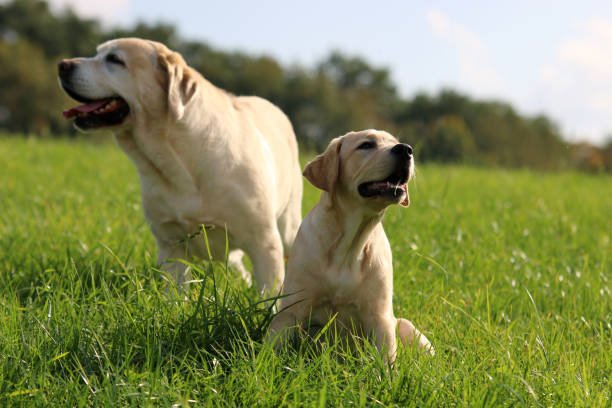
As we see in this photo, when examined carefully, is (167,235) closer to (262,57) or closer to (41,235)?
(41,235)

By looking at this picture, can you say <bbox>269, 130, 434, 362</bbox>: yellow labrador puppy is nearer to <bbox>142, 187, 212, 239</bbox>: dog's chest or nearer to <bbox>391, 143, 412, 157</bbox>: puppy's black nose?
<bbox>391, 143, 412, 157</bbox>: puppy's black nose

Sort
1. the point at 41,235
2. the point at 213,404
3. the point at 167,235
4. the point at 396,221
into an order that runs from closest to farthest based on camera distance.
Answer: the point at 213,404, the point at 167,235, the point at 41,235, the point at 396,221

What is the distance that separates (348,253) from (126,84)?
1977 millimetres

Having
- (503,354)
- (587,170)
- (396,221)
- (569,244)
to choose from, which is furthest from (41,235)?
(587,170)

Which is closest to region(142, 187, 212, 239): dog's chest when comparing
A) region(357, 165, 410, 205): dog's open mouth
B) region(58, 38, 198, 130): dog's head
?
region(58, 38, 198, 130): dog's head

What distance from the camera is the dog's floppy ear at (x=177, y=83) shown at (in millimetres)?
3904

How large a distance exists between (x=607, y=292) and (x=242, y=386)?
9.71 ft

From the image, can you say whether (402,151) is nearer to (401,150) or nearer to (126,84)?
(401,150)

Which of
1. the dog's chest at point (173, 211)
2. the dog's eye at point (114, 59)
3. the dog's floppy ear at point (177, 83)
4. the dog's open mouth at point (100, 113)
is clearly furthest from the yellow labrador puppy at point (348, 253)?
the dog's eye at point (114, 59)

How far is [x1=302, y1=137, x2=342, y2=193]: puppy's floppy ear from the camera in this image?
9.93 ft

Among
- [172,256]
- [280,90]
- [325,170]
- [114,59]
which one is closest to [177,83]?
[114,59]

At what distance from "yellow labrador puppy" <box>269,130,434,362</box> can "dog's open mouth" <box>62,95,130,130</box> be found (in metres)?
1.60

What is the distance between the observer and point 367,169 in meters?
2.91

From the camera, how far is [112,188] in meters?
7.53
